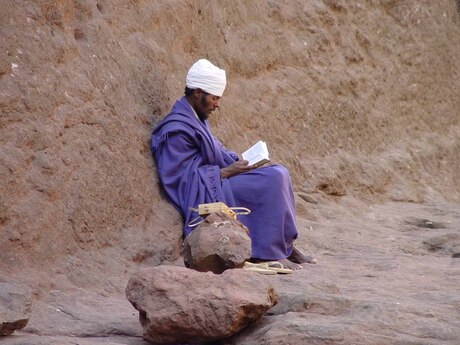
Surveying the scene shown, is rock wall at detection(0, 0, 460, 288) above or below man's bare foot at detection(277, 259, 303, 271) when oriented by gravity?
above

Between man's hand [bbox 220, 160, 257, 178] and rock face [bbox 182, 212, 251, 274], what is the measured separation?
0.78 m

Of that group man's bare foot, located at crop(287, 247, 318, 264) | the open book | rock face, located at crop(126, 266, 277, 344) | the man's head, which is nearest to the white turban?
the man's head

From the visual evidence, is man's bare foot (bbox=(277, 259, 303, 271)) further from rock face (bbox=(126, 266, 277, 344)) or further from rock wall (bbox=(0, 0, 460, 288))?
rock face (bbox=(126, 266, 277, 344))

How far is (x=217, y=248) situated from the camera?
5539 millimetres

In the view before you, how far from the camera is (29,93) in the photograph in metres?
5.52

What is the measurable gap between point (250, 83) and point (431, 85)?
3.15m

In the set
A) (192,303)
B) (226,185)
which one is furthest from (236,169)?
(192,303)

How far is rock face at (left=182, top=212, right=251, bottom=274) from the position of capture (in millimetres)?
5539

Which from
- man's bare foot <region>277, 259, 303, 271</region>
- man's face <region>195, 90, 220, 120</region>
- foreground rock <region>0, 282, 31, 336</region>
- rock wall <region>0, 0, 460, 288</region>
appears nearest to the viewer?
foreground rock <region>0, 282, 31, 336</region>

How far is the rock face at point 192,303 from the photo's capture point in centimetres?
446

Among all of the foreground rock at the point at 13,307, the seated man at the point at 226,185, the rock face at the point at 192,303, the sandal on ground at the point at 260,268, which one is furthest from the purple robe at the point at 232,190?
the foreground rock at the point at 13,307

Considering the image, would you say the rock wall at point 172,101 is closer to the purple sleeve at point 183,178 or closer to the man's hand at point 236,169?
the purple sleeve at point 183,178

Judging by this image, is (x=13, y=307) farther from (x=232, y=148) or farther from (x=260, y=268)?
(x=232, y=148)

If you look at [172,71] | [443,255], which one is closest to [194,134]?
[172,71]
